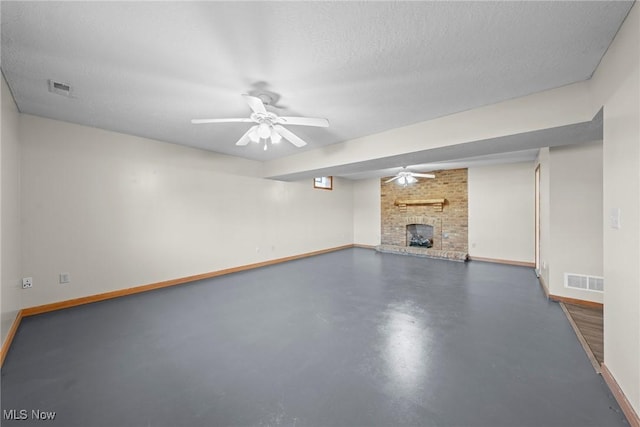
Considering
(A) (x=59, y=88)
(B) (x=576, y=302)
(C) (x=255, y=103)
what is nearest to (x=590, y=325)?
(B) (x=576, y=302)

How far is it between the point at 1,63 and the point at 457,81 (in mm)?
3839

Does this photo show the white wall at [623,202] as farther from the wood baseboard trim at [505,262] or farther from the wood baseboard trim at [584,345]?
the wood baseboard trim at [505,262]

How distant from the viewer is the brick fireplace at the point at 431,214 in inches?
259

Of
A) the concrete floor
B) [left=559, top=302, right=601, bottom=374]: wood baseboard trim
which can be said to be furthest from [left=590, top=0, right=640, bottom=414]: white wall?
the concrete floor

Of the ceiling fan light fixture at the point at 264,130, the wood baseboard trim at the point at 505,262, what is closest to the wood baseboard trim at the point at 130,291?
the ceiling fan light fixture at the point at 264,130

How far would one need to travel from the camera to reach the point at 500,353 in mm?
2201

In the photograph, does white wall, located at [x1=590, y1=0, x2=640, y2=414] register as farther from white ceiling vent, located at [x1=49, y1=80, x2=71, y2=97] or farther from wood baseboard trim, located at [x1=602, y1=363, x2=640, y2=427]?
white ceiling vent, located at [x1=49, y1=80, x2=71, y2=97]

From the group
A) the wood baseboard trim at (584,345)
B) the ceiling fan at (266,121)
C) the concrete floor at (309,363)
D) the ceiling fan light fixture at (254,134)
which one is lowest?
the concrete floor at (309,363)

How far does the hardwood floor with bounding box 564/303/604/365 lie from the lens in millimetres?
2230

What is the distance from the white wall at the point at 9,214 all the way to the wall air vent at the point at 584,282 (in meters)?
6.25

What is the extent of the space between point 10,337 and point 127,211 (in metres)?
Result: 1.88

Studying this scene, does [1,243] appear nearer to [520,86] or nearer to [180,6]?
[180,6]

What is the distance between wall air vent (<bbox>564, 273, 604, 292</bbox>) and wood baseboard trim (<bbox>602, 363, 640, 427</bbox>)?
185cm

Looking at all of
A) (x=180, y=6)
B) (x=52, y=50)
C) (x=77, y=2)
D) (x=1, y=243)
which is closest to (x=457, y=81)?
(x=180, y=6)
